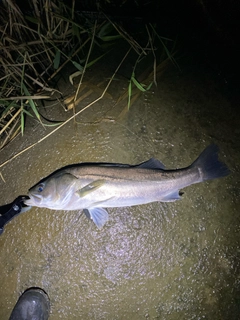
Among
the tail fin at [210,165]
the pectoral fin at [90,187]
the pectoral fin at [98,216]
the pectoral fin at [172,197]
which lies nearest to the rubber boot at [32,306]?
the pectoral fin at [98,216]

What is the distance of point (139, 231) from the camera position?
8.48ft

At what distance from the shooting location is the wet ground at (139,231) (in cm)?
255

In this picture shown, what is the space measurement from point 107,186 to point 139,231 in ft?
2.20

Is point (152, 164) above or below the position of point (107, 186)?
below

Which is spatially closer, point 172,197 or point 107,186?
point 107,186

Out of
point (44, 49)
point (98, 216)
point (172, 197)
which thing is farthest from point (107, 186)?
point (44, 49)

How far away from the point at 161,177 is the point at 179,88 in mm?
1084

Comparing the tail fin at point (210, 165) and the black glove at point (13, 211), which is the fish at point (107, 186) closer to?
the tail fin at point (210, 165)

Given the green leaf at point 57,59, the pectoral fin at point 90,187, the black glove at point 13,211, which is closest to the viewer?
the pectoral fin at point 90,187

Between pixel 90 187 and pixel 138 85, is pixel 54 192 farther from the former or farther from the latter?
pixel 138 85

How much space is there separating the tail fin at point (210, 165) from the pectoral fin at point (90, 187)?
89 centimetres

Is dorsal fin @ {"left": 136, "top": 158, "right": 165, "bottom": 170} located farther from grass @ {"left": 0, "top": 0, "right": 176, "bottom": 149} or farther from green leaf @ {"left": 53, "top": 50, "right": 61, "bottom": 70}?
green leaf @ {"left": 53, "top": 50, "right": 61, "bottom": 70}

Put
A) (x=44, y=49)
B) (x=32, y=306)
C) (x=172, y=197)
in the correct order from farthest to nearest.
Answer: (x=44, y=49), (x=32, y=306), (x=172, y=197)

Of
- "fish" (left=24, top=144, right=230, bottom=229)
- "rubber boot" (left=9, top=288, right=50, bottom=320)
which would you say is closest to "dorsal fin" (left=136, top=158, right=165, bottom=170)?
"fish" (left=24, top=144, right=230, bottom=229)
